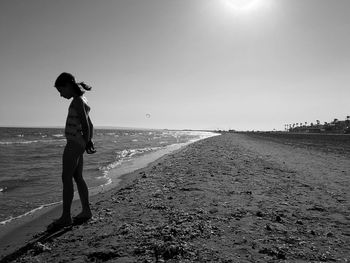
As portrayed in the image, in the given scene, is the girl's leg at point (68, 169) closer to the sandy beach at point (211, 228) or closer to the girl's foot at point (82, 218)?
the girl's foot at point (82, 218)

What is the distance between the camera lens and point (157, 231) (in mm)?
4359

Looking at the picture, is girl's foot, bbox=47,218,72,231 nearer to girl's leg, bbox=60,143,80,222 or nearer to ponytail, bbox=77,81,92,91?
girl's leg, bbox=60,143,80,222

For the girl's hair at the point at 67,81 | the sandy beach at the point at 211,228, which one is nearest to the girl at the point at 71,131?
the girl's hair at the point at 67,81

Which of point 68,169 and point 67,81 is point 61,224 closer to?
point 68,169

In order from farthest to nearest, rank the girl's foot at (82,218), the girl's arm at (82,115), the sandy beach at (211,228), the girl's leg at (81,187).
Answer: the girl's leg at (81,187), the girl's foot at (82,218), the girl's arm at (82,115), the sandy beach at (211,228)

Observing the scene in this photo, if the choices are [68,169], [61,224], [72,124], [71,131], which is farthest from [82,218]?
[72,124]

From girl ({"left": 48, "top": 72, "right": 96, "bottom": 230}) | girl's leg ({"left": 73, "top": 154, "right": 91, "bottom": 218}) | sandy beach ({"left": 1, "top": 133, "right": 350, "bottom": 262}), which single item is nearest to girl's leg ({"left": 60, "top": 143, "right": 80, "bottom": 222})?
girl ({"left": 48, "top": 72, "right": 96, "bottom": 230})

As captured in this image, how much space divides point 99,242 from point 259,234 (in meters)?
2.32

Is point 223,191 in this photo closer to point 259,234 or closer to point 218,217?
point 218,217

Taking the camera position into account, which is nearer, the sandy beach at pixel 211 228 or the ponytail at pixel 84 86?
the sandy beach at pixel 211 228

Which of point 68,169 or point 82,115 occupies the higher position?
point 82,115

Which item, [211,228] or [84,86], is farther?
[84,86]

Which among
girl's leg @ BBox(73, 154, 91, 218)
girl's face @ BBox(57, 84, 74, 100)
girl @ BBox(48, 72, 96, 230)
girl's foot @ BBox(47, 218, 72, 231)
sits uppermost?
girl's face @ BBox(57, 84, 74, 100)

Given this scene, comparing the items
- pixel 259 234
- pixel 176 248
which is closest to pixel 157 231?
pixel 176 248
